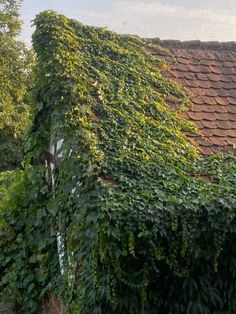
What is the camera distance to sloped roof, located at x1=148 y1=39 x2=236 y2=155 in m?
5.15

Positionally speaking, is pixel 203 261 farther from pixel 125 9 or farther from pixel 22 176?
pixel 125 9

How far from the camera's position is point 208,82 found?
243 inches

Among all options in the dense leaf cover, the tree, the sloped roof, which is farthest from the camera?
the tree

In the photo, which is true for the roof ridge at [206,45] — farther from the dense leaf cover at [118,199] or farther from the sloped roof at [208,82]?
the dense leaf cover at [118,199]

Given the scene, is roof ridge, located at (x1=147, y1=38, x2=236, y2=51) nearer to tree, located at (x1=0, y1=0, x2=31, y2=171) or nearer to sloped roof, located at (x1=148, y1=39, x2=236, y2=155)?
sloped roof, located at (x1=148, y1=39, x2=236, y2=155)

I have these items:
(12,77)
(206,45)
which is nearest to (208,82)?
(206,45)

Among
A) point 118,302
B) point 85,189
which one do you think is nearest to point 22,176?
point 85,189

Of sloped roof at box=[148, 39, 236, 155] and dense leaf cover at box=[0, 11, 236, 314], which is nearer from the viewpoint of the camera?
dense leaf cover at box=[0, 11, 236, 314]

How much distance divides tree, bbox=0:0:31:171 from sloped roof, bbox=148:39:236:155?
1157 cm

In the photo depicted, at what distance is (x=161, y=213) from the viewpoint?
3.57 m

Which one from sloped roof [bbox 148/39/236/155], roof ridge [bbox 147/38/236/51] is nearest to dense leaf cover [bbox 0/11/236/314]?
sloped roof [bbox 148/39/236/155]

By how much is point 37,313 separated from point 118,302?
7.85ft

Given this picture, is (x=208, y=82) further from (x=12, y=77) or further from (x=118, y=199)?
(x=12, y=77)

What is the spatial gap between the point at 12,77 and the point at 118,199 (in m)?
15.6
